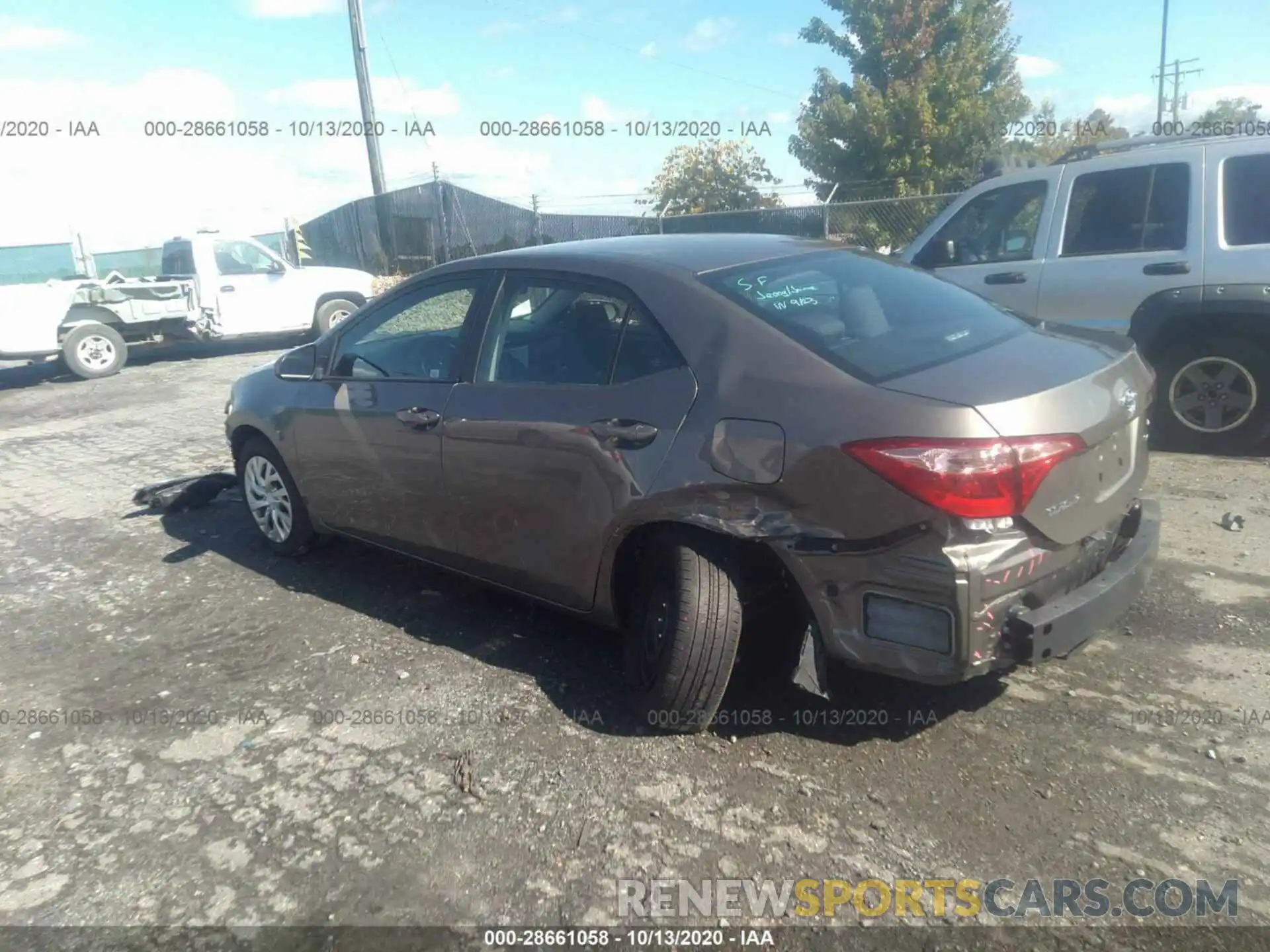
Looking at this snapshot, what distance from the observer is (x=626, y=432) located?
3.25 m

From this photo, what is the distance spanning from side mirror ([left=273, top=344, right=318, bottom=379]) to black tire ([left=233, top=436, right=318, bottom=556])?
0.43 metres

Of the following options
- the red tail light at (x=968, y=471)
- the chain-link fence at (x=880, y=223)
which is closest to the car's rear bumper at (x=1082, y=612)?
the red tail light at (x=968, y=471)

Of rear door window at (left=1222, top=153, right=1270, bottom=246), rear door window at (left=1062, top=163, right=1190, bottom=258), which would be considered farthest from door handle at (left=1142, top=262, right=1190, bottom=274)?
rear door window at (left=1222, top=153, right=1270, bottom=246)

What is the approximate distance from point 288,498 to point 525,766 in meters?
2.58

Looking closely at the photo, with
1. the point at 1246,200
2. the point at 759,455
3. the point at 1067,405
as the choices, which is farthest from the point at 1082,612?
the point at 1246,200

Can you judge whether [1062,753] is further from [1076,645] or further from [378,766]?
[378,766]

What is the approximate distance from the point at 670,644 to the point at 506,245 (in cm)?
1844

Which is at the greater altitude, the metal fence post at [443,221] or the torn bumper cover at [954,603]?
the metal fence post at [443,221]

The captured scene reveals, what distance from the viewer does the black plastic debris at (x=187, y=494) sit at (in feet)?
20.8

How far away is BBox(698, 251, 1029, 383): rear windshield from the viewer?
3061 mm

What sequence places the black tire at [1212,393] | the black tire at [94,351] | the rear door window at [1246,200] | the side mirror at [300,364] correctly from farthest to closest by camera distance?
the black tire at [94,351]
the black tire at [1212,393]
the rear door window at [1246,200]
the side mirror at [300,364]

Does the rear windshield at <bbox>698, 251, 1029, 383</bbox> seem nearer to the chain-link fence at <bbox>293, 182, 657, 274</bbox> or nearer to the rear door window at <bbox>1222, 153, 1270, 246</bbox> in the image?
the rear door window at <bbox>1222, 153, 1270, 246</bbox>

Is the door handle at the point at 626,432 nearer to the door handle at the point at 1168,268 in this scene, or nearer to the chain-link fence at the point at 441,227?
the door handle at the point at 1168,268

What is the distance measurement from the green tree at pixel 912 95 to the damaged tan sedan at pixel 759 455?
18.5 metres
